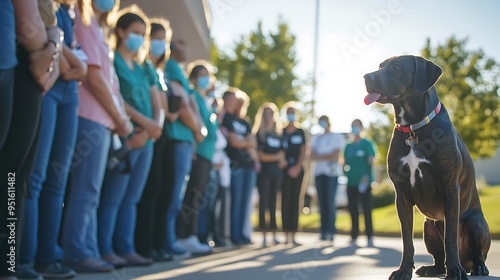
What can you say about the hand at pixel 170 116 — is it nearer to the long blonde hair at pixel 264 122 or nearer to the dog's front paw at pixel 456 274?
the dog's front paw at pixel 456 274

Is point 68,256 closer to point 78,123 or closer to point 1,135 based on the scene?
point 78,123

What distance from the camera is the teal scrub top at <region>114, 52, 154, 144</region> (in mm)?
6816

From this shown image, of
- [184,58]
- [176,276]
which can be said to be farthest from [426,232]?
[184,58]

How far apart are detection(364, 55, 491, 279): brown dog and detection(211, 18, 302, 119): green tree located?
25930 millimetres

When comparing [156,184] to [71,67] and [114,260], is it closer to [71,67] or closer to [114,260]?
[114,260]

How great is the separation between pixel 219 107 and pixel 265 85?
18.9 m

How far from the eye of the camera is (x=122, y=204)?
6.76m

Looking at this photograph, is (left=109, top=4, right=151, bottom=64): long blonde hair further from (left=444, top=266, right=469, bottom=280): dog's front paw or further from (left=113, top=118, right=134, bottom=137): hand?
(left=444, top=266, right=469, bottom=280): dog's front paw

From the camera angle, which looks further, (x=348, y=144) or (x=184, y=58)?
(x=348, y=144)

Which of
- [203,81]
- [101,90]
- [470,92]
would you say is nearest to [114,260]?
[101,90]

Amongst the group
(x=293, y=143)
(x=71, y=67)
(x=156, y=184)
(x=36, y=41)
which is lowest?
(x=156, y=184)

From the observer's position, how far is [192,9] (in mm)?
14648

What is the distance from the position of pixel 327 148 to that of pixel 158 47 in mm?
5862

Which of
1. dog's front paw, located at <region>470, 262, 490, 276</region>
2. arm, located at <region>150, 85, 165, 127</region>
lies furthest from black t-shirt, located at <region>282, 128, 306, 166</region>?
dog's front paw, located at <region>470, 262, 490, 276</region>
